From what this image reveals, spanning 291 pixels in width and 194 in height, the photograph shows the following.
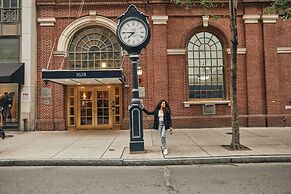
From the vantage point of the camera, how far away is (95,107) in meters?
17.0

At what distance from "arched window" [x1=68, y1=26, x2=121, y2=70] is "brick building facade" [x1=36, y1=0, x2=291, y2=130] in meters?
0.06

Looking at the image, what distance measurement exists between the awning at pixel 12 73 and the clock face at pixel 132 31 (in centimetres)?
800

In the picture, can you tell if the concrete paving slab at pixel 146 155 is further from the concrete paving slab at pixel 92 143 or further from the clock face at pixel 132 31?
the clock face at pixel 132 31

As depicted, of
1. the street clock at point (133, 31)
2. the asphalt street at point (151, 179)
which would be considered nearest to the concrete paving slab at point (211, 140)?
the asphalt street at point (151, 179)

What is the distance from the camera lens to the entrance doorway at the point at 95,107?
667 inches

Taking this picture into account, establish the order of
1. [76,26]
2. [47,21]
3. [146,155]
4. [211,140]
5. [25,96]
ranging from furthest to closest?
[76,26] < [47,21] < [25,96] < [211,140] < [146,155]

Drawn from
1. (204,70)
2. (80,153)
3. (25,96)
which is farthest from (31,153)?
(204,70)

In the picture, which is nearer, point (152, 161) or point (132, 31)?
point (152, 161)

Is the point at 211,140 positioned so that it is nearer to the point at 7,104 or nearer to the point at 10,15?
the point at 7,104

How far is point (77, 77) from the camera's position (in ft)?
42.9

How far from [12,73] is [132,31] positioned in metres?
8.34

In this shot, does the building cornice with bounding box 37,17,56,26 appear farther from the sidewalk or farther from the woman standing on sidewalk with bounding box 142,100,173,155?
the woman standing on sidewalk with bounding box 142,100,173,155

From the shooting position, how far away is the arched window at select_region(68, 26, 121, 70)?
16.9 meters

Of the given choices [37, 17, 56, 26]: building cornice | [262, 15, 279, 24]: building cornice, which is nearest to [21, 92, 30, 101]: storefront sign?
[37, 17, 56, 26]: building cornice
